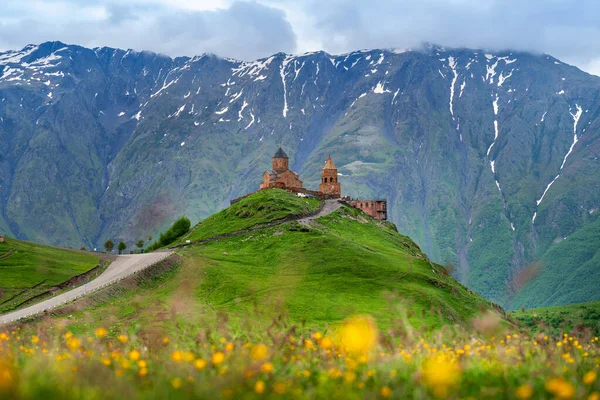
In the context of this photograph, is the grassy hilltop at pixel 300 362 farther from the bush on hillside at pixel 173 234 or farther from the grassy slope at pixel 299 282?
the bush on hillside at pixel 173 234

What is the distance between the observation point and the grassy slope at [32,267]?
75.2m

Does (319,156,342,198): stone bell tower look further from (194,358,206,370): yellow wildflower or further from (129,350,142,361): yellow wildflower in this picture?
(194,358,206,370): yellow wildflower

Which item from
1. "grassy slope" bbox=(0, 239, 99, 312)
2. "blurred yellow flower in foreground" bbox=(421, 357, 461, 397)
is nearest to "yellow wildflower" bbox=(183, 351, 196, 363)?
"blurred yellow flower in foreground" bbox=(421, 357, 461, 397)

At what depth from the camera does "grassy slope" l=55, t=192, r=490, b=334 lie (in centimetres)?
6562

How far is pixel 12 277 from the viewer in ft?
263

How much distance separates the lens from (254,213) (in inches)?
4456

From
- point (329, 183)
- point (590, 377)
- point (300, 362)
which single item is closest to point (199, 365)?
point (300, 362)

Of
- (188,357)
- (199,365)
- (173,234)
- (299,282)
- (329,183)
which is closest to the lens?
(199,365)

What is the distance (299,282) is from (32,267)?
107 ft

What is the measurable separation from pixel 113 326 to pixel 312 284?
29.9 metres

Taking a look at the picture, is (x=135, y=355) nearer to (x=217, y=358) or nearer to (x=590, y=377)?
(x=217, y=358)

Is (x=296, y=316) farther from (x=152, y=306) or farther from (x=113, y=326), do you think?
→ (x=113, y=326)

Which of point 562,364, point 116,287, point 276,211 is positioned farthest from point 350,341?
point 276,211

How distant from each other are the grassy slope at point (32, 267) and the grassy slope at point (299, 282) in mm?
12649
